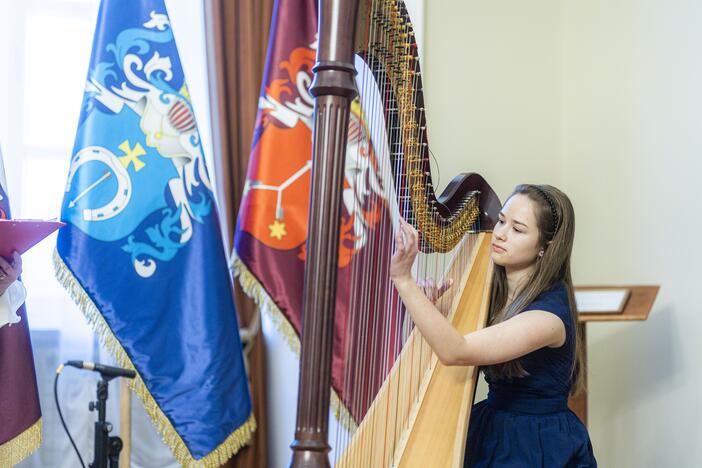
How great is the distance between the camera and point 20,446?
229 cm

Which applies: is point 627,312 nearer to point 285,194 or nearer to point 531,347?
point 531,347

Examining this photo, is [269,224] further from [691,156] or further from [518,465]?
[691,156]

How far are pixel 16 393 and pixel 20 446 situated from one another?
15cm

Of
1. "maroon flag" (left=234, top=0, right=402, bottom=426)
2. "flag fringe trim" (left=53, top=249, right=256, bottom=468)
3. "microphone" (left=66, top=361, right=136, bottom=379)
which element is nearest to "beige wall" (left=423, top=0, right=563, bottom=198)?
"maroon flag" (left=234, top=0, right=402, bottom=426)

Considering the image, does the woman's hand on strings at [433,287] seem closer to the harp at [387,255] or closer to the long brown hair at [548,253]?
the harp at [387,255]

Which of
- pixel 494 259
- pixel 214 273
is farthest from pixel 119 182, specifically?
pixel 494 259

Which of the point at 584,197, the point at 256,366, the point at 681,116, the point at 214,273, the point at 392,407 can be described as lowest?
the point at 256,366

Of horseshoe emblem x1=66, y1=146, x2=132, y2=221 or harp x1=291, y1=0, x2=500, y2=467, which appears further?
horseshoe emblem x1=66, y1=146, x2=132, y2=221

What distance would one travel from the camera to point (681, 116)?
113 inches

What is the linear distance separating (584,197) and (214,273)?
165 centimetres

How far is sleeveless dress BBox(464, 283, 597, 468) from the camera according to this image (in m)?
1.77

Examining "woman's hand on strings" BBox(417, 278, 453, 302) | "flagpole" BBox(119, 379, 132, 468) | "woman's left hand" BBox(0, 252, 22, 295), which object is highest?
"woman's left hand" BBox(0, 252, 22, 295)

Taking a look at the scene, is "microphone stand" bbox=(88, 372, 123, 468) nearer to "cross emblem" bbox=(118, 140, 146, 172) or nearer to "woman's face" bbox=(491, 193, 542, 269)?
"cross emblem" bbox=(118, 140, 146, 172)

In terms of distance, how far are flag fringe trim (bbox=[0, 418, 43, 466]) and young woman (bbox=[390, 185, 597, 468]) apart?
1.25m
